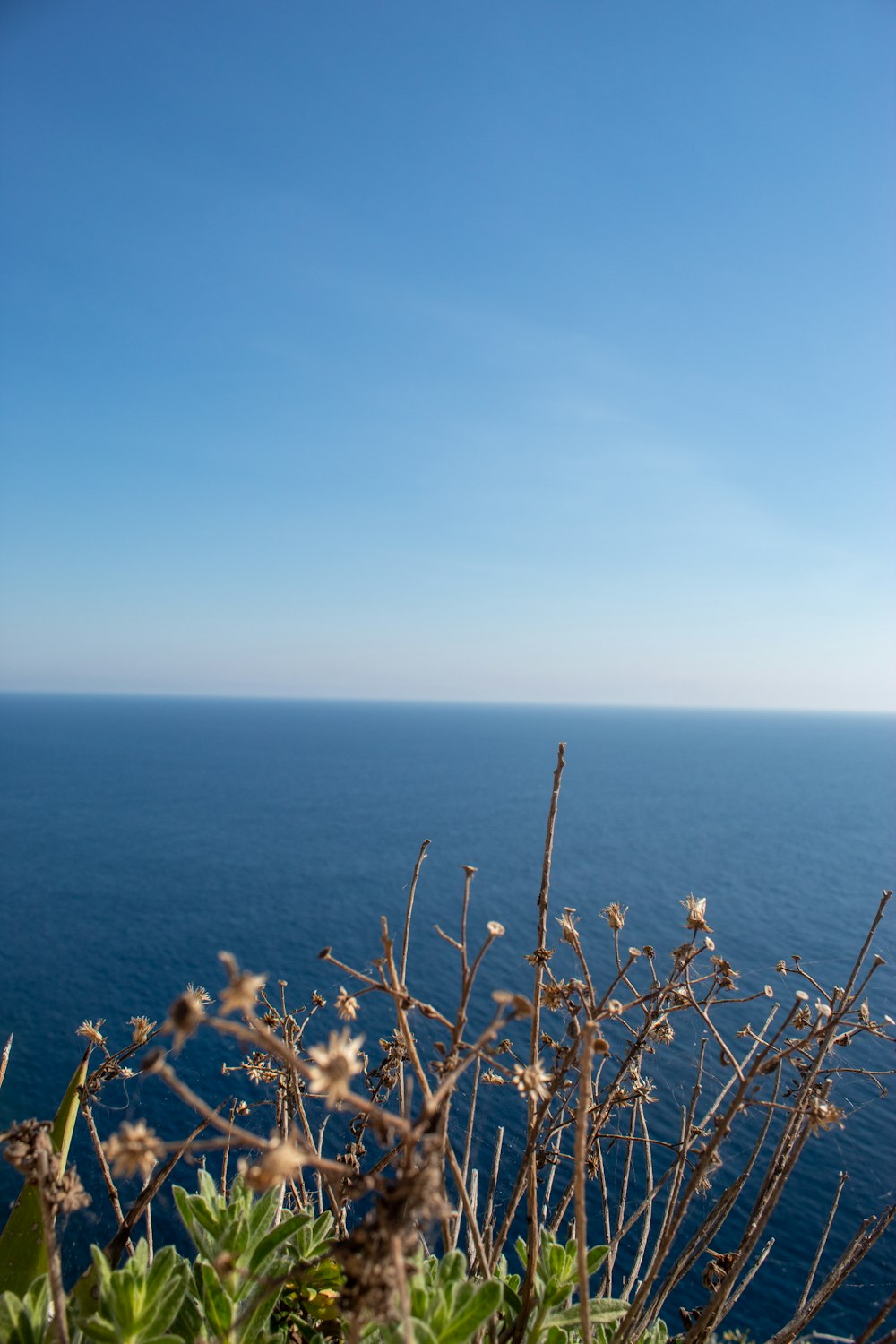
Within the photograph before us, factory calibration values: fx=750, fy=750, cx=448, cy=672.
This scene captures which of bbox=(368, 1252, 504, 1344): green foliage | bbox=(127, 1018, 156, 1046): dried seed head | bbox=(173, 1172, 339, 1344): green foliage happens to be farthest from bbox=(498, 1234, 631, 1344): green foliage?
bbox=(127, 1018, 156, 1046): dried seed head

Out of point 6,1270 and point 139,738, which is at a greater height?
point 6,1270

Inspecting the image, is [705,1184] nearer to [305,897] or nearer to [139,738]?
[305,897]

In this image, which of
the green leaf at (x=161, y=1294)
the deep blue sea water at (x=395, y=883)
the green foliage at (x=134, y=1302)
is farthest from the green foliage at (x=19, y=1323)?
the deep blue sea water at (x=395, y=883)

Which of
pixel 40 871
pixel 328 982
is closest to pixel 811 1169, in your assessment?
pixel 328 982

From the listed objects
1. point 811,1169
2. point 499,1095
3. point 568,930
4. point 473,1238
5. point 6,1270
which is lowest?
point 811,1169

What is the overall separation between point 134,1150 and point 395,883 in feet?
216

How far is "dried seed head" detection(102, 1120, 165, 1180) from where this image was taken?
1.06m

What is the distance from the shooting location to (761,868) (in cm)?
7238

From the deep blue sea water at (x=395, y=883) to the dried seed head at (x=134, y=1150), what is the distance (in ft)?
9.50

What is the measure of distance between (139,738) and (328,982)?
159 meters

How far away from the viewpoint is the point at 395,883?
2539 inches

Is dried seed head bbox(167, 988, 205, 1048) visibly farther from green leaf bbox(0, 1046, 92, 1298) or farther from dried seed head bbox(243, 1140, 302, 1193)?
green leaf bbox(0, 1046, 92, 1298)

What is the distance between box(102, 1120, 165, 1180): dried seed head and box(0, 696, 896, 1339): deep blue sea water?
9.50ft

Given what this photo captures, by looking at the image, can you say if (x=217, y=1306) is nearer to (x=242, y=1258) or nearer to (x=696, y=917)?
(x=242, y=1258)
